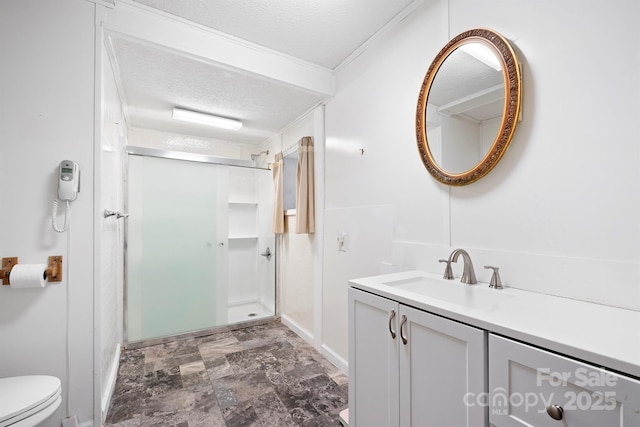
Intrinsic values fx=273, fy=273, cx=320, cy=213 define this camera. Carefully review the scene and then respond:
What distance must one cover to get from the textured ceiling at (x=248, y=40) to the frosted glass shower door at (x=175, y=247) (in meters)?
0.67

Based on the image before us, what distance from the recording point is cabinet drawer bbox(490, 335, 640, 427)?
1.90ft

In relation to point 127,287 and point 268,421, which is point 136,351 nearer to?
point 127,287

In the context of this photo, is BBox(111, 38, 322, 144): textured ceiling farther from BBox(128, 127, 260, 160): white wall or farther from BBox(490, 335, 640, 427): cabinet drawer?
BBox(490, 335, 640, 427): cabinet drawer

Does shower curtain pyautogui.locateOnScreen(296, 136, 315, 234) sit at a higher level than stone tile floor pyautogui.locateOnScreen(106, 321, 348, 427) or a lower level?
higher

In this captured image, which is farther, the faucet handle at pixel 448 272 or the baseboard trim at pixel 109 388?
the baseboard trim at pixel 109 388

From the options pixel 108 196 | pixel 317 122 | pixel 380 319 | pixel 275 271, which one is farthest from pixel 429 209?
pixel 275 271

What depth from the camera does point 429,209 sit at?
1.53 m

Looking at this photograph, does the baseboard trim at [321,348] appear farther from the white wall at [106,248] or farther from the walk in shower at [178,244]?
the white wall at [106,248]

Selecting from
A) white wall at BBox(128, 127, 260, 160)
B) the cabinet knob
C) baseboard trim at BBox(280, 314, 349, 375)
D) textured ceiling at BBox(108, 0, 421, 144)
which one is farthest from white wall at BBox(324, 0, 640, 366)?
white wall at BBox(128, 127, 260, 160)

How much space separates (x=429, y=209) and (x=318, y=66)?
1576 millimetres

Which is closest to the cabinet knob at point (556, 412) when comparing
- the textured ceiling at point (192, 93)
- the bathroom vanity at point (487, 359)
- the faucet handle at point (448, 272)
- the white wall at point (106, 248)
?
the bathroom vanity at point (487, 359)

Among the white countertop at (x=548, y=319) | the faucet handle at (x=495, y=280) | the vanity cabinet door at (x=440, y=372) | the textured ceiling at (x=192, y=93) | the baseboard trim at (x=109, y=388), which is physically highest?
the textured ceiling at (x=192, y=93)

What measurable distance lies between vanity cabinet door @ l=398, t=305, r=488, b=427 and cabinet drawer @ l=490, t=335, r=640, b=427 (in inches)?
1.5

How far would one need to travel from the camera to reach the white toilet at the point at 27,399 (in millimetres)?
1051
